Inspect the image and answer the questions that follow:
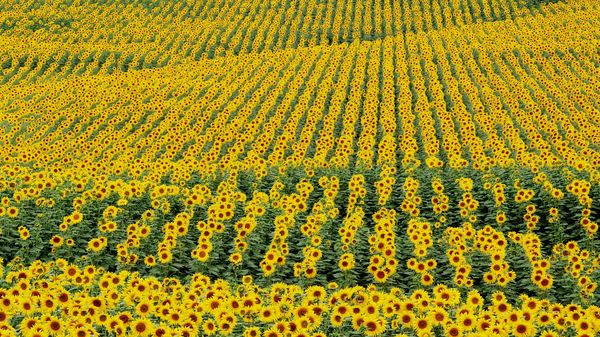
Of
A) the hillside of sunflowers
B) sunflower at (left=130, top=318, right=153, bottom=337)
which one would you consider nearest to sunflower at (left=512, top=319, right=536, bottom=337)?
the hillside of sunflowers

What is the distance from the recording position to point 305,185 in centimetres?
1305

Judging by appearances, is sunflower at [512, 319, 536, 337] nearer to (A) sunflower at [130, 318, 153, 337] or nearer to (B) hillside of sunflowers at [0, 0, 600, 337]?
(B) hillside of sunflowers at [0, 0, 600, 337]

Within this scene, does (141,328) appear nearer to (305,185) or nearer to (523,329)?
(523,329)

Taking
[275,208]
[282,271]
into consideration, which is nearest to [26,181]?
[275,208]

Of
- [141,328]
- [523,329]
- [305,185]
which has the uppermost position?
[141,328]

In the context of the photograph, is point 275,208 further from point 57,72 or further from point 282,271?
point 57,72

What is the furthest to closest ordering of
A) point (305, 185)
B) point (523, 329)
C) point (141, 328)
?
point (305, 185)
point (523, 329)
point (141, 328)

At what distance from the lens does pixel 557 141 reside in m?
16.6

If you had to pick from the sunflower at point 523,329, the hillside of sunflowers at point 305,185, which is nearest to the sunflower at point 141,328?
the hillside of sunflowers at point 305,185

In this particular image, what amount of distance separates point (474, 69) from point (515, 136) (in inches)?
376

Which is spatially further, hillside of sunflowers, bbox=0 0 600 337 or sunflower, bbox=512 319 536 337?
hillside of sunflowers, bbox=0 0 600 337

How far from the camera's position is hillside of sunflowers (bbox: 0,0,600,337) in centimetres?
650

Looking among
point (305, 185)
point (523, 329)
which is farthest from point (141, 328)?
point (305, 185)

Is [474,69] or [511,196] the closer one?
[511,196]
